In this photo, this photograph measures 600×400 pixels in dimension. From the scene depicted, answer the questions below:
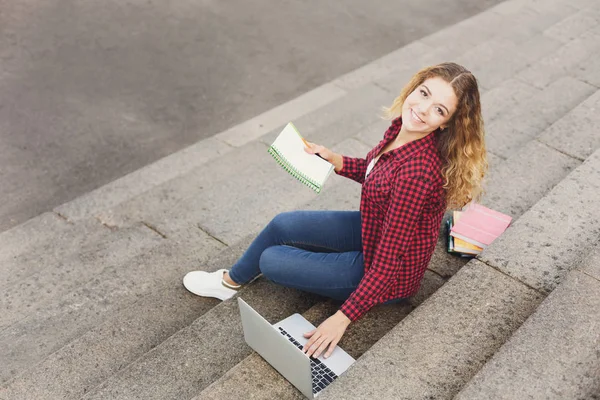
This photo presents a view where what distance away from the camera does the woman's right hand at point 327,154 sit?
317 cm

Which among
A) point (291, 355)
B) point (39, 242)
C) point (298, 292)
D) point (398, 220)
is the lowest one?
point (39, 242)

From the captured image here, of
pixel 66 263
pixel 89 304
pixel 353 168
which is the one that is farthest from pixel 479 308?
pixel 66 263

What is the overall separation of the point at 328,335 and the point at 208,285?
1112mm

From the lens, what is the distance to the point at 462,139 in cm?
280

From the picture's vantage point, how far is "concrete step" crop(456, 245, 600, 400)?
7.68ft

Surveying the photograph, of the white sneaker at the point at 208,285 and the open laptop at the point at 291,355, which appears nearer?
the open laptop at the point at 291,355

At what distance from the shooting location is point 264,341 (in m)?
2.70

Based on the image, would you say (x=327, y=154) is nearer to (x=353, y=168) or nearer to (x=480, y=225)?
(x=353, y=168)

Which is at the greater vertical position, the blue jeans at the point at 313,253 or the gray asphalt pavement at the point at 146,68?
the blue jeans at the point at 313,253

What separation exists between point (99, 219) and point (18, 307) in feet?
3.59

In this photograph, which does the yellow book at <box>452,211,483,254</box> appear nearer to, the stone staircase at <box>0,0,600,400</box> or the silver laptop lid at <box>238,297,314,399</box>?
the stone staircase at <box>0,0,600,400</box>

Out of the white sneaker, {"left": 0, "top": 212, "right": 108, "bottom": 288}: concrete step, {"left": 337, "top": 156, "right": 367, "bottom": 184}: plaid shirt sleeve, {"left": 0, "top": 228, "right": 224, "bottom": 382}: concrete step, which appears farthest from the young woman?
{"left": 0, "top": 212, "right": 108, "bottom": 288}: concrete step

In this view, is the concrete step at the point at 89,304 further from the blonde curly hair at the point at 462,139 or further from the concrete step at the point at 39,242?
the blonde curly hair at the point at 462,139

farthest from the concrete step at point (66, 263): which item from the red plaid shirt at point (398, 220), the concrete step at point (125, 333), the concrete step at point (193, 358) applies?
the red plaid shirt at point (398, 220)
